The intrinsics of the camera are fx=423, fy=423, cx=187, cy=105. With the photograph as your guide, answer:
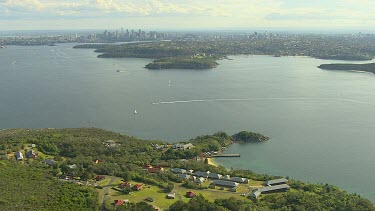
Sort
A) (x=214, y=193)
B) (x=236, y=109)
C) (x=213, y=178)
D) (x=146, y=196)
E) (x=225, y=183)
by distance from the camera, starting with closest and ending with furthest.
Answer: (x=146, y=196) < (x=214, y=193) < (x=225, y=183) < (x=213, y=178) < (x=236, y=109)

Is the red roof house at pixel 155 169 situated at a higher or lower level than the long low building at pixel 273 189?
lower

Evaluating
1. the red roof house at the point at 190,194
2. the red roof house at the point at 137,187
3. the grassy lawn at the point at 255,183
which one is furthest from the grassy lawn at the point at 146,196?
the grassy lawn at the point at 255,183

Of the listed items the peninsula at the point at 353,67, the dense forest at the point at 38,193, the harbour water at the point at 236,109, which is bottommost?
the harbour water at the point at 236,109

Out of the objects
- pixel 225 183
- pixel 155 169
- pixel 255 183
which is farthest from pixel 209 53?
pixel 225 183

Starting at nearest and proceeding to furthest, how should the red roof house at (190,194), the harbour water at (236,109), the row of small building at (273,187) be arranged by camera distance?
the red roof house at (190,194), the row of small building at (273,187), the harbour water at (236,109)

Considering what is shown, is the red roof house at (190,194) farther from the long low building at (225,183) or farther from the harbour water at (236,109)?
the harbour water at (236,109)

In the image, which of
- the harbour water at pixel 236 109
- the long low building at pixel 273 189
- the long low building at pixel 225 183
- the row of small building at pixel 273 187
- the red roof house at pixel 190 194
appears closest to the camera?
the red roof house at pixel 190 194

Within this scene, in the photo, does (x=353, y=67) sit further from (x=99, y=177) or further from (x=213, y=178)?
(x=99, y=177)
